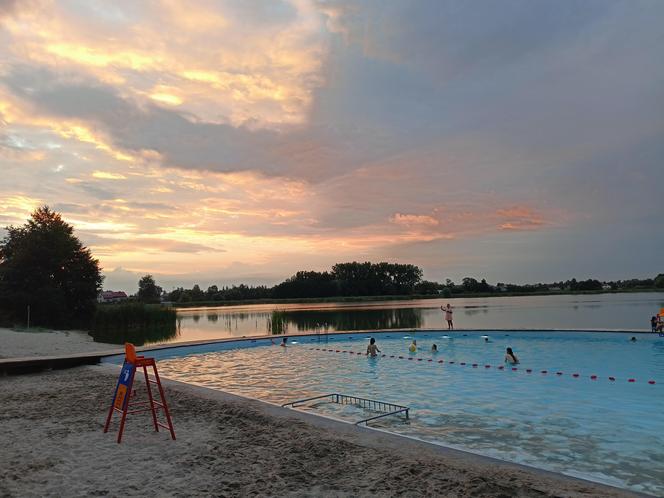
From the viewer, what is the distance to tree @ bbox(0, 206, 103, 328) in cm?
2983

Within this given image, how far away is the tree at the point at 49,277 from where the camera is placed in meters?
29.8

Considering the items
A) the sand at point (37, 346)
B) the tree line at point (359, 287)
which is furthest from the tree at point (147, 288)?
the sand at point (37, 346)

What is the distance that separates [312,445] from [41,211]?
37075 millimetres

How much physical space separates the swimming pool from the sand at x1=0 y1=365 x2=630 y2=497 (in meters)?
1.51

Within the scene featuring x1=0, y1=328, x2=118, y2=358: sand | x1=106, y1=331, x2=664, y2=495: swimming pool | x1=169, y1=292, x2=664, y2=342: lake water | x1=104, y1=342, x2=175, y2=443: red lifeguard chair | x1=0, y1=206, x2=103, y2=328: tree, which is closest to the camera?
x1=104, y1=342, x2=175, y2=443: red lifeguard chair

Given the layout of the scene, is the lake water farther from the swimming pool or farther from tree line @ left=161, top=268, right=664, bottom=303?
tree line @ left=161, top=268, right=664, bottom=303

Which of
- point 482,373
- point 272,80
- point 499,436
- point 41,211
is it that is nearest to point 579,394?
point 482,373

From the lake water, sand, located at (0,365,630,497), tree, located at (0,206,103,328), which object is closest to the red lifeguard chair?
sand, located at (0,365,630,497)

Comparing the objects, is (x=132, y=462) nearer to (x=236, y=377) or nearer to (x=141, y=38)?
(x=236, y=377)

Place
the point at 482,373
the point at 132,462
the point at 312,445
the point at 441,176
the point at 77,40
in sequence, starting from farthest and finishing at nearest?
the point at 441,176 < the point at 482,373 < the point at 77,40 < the point at 312,445 < the point at 132,462

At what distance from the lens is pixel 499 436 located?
23.7 ft

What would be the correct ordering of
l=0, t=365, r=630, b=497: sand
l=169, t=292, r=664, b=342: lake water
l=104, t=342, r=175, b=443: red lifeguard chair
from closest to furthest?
l=0, t=365, r=630, b=497: sand → l=104, t=342, r=175, b=443: red lifeguard chair → l=169, t=292, r=664, b=342: lake water

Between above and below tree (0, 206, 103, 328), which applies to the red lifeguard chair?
below

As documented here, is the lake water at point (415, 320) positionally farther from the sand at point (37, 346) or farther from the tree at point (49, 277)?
the tree at point (49, 277)
